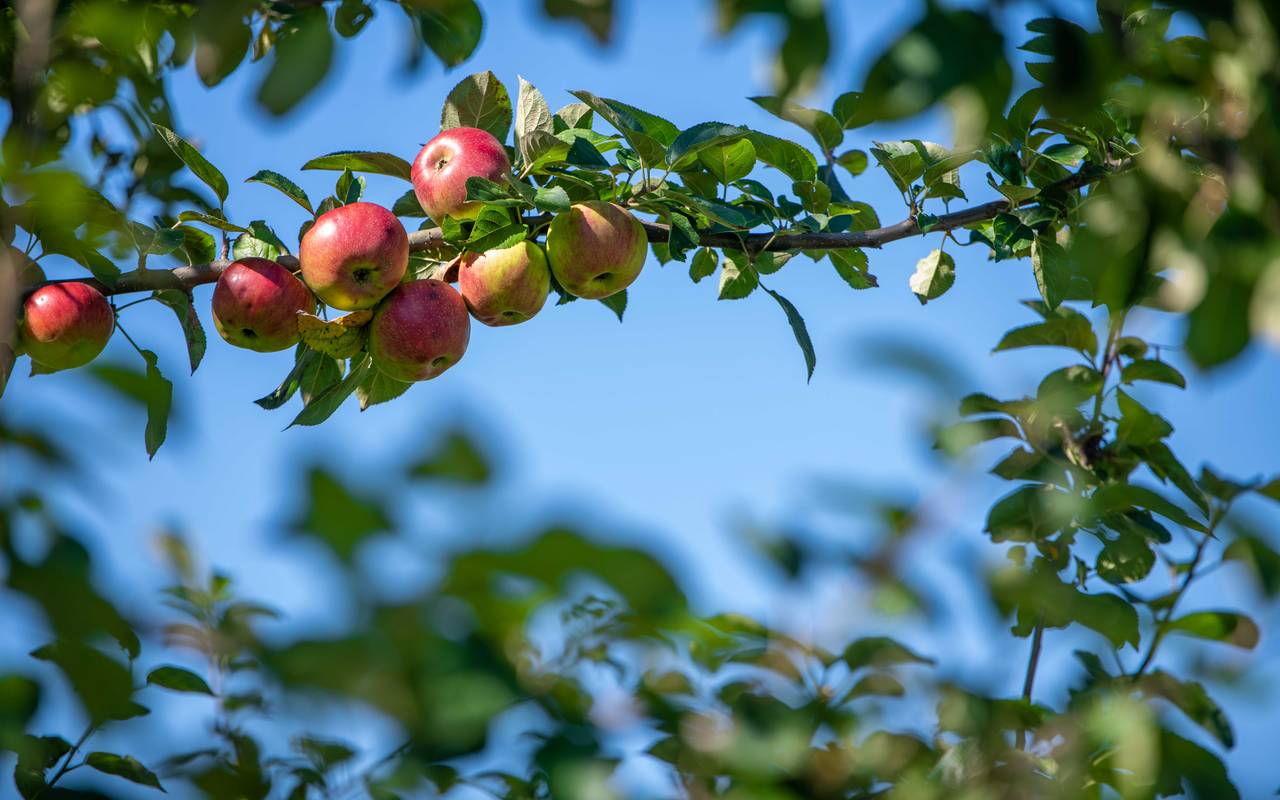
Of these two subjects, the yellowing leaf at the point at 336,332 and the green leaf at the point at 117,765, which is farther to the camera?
the yellowing leaf at the point at 336,332

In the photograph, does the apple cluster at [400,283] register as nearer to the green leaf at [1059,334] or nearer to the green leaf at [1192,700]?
the green leaf at [1059,334]

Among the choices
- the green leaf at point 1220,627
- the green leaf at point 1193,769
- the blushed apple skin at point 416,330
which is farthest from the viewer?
the blushed apple skin at point 416,330

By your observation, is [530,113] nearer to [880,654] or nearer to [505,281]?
[505,281]

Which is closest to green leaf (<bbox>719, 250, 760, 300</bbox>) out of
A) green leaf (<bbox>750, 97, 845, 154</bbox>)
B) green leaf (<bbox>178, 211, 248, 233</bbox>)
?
green leaf (<bbox>750, 97, 845, 154</bbox>)

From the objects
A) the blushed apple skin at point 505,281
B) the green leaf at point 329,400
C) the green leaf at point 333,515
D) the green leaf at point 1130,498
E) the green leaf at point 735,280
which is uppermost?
the green leaf at point 735,280

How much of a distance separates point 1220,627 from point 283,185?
1.61 meters

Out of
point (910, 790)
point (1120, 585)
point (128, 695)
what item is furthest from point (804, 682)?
point (1120, 585)

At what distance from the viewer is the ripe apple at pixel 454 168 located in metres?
1.83

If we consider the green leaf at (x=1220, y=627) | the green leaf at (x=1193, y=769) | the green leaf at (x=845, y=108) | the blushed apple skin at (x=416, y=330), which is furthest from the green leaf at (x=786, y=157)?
the green leaf at (x=1193, y=769)

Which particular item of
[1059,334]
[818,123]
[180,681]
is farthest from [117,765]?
[1059,334]

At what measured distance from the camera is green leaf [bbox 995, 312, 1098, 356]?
80.9 inches

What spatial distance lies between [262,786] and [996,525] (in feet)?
4.65

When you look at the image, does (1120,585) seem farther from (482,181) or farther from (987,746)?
(482,181)

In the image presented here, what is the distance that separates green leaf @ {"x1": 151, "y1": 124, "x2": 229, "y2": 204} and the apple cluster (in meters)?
0.14
